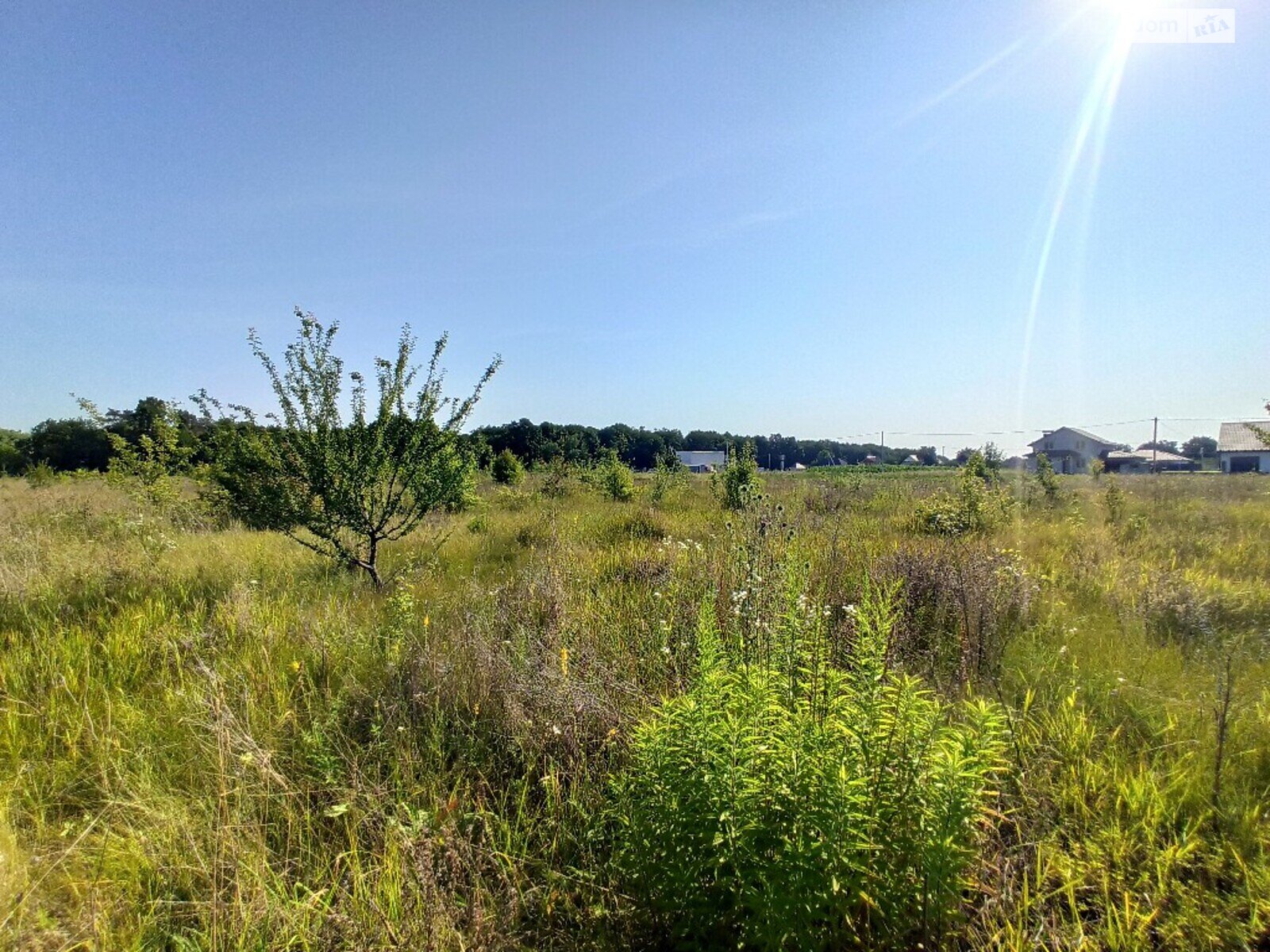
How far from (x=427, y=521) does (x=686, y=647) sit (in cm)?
800

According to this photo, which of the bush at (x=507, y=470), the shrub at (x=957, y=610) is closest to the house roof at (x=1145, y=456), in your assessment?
the bush at (x=507, y=470)

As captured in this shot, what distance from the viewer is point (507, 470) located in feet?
72.1

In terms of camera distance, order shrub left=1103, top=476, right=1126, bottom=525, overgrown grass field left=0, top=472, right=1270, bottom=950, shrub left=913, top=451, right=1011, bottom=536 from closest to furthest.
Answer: overgrown grass field left=0, top=472, right=1270, bottom=950 < shrub left=913, top=451, right=1011, bottom=536 < shrub left=1103, top=476, right=1126, bottom=525

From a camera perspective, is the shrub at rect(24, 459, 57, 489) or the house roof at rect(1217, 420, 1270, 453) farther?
the house roof at rect(1217, 420, 1270, 453)

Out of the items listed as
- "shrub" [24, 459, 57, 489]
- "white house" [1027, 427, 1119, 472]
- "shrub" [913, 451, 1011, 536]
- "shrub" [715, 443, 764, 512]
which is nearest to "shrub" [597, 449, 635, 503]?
"shrub" [715, 443, 764, 512]

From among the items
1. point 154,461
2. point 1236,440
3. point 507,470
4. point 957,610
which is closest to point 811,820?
point 957,610

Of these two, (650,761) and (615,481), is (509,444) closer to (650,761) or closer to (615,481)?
(615,481)

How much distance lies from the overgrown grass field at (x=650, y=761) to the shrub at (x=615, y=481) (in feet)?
30.8

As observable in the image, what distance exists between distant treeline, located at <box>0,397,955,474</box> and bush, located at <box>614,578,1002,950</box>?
19.1 feet

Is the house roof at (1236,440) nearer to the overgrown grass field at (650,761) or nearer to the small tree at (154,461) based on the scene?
the overgrown grass field at (650,761)

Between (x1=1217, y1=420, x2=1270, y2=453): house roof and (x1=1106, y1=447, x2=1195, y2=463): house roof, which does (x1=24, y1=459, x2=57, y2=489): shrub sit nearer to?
(x1=1217, y1=420, x2=1270, y2=453): house roof

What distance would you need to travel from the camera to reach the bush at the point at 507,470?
836 inches

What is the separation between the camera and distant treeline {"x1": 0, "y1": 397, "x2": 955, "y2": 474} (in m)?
10.1

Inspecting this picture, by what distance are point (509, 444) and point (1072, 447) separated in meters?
56.6
